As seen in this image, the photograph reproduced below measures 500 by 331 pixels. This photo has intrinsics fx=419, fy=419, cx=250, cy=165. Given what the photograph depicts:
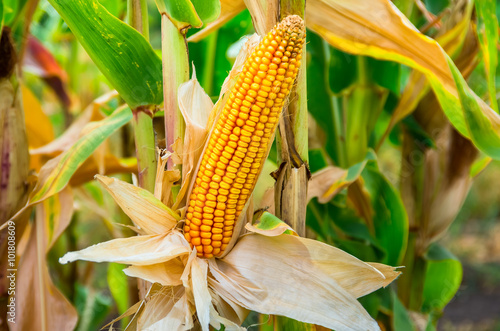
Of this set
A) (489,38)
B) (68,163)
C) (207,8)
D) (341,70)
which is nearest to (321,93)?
(341,70)

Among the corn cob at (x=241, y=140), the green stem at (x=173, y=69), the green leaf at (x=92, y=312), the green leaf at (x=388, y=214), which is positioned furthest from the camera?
the green leaf at (x=92, y=312)

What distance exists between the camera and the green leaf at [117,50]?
0.60 metres

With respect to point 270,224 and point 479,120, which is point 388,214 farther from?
point 270,224

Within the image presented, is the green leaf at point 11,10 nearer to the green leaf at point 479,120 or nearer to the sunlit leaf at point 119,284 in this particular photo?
the sunlit leaf at point 119,284

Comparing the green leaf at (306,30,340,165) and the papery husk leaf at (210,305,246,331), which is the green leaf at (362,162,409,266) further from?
the papery husk leaf at (210,305,246,331)

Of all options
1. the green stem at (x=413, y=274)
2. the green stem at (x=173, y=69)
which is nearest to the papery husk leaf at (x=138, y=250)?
the green stem at (x=173, y=69)

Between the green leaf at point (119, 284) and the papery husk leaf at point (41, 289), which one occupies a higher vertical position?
the papery husk leaf at point (41, 289)

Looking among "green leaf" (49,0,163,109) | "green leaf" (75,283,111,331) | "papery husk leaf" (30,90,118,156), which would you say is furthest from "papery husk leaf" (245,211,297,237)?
"green leaf" (75,283,111,331)

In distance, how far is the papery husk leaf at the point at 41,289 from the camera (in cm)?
83

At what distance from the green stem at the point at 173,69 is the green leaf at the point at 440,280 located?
79 cm

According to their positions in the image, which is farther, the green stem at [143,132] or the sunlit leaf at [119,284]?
the sunlit leaf at [119,284]

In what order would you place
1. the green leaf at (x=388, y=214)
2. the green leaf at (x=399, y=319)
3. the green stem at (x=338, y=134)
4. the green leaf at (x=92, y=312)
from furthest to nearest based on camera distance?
1. the green leaf at (x=92, y=312)
2. the green stem at (x=338, y=134)
3. the green leaf at (x=388, y=214)
4. the green leaf at (x=399, y=319)

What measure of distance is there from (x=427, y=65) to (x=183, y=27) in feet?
1.33

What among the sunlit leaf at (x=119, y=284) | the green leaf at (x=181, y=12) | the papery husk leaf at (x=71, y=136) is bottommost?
the sunlit leaf at (x=119, y=284)
